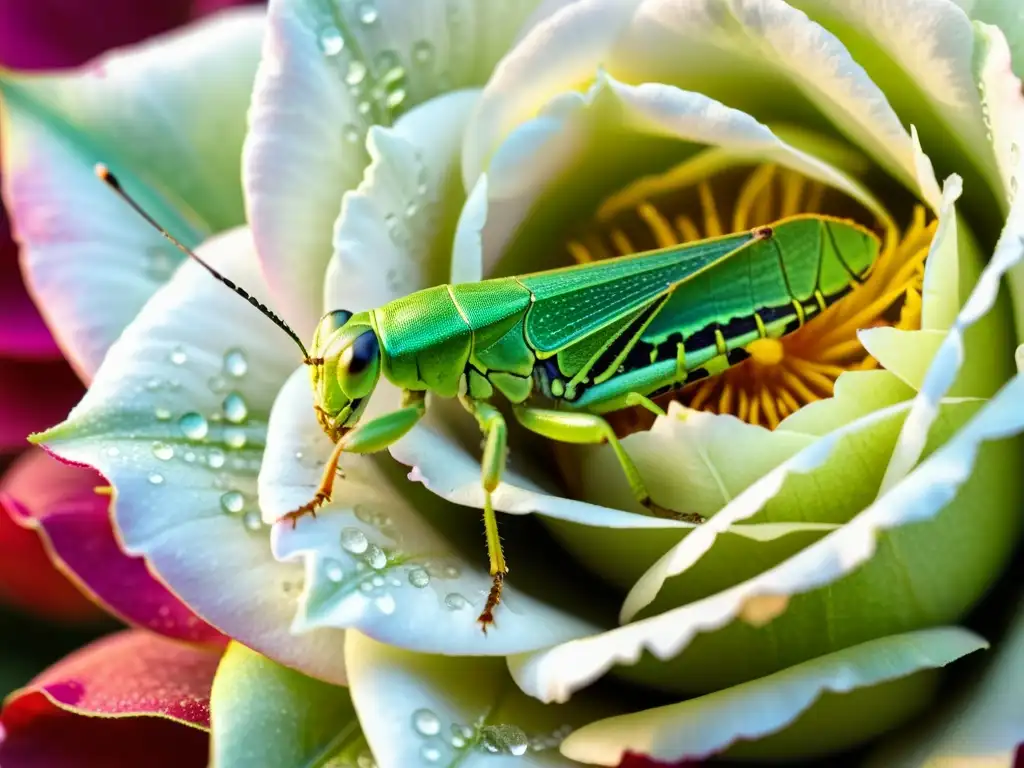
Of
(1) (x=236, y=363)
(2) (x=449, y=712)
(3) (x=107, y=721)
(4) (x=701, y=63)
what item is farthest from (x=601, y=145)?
(3) (x=107, y=721)

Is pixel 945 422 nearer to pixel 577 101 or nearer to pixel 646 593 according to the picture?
pixel 646 593

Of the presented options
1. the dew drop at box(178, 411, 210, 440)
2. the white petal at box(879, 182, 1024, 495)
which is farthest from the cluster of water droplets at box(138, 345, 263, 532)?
the white petal at box(879, 182, 1024, 495)

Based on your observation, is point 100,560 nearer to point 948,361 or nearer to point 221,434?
point 221,434

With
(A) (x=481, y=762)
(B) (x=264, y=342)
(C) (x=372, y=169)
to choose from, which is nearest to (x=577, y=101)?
(C) (x=372, y=169)

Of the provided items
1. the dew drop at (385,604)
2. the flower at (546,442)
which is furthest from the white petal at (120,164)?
the dew drop at (385,604)

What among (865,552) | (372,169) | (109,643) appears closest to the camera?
(865,552)

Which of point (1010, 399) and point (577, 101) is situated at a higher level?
point (577, 101)

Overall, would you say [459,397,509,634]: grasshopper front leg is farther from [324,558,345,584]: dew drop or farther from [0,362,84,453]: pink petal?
[0,362,84,453]: pink petal
